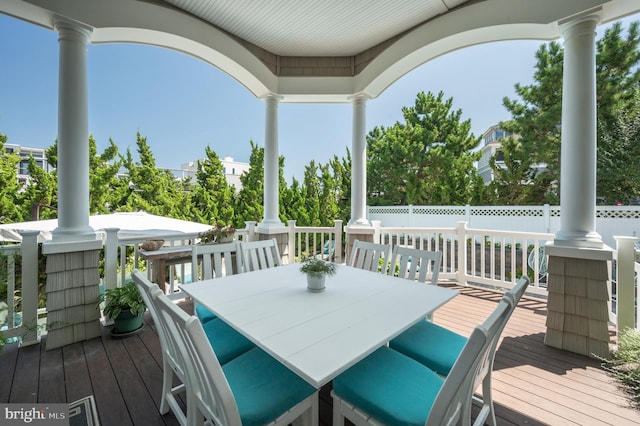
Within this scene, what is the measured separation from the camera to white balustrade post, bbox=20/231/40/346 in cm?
261

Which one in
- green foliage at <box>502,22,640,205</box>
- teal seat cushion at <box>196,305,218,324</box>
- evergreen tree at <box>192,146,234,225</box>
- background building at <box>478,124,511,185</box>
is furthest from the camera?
background building at <box>478,124,511,185</box>

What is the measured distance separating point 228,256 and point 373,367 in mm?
1754

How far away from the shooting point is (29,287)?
8.64 ft

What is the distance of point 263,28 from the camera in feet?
11.8

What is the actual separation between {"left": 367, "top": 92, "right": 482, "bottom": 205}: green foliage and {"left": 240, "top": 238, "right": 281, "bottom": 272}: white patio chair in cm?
1095

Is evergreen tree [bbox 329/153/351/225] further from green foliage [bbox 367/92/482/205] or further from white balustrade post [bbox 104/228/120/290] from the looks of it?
white balustrade post [bbox 104/228/120/290]

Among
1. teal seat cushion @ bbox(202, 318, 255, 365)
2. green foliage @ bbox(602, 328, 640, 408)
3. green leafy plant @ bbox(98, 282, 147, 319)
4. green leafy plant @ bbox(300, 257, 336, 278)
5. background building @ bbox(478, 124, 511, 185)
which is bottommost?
green foliage @ bbox(602, 328, 640, 408)

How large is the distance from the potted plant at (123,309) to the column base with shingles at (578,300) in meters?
4.15

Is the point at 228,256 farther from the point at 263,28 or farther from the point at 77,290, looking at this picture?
the point at 263,28

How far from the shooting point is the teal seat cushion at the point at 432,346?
157 cm

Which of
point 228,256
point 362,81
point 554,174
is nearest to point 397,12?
point 362,81

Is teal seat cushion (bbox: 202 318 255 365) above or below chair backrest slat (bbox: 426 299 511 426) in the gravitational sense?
below

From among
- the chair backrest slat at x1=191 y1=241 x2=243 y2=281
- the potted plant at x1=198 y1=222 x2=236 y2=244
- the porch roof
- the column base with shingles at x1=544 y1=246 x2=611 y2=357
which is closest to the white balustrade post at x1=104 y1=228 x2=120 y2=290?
the potted plant at x1=198 y1=222 x2=236 y2=244

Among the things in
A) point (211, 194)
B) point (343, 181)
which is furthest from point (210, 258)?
point (343, 181)
